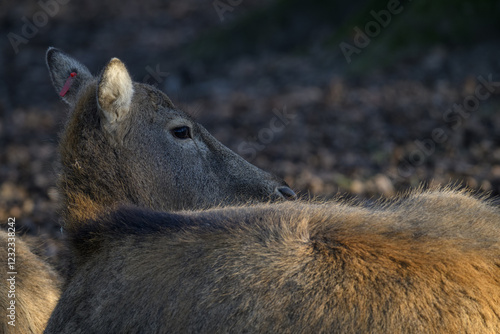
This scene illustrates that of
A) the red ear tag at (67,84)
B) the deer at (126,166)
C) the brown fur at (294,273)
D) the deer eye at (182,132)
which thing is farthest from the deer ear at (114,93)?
the brown fur at (294,273)

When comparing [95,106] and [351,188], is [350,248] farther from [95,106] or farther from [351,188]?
[351,188]

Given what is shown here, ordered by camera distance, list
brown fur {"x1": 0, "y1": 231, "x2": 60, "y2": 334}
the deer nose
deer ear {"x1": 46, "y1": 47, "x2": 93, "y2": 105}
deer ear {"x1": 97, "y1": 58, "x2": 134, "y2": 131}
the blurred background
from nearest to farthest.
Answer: brown fur {"x1": 0, "y1": 231, "x2": 60, "y2": 334} < deer ear {"x1": 97, "y1": 58, "x2": 134, "y2": 131} < the deer nose < deer ear {"x1": 46, "y1": 47, "x2": 93, "y2": 105} < the blurred background

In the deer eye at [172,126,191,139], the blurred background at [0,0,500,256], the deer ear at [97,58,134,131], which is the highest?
the deer ear at [97,58,134,131]

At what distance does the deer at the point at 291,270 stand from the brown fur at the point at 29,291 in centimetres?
40

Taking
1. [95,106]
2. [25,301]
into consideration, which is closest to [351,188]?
[95,106]

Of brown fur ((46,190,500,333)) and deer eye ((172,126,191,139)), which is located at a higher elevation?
deer eye ((172,126,191,139))

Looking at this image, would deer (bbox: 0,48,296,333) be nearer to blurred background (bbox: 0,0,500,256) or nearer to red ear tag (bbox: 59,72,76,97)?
red ear tag (bbox: 59,72,76,97)

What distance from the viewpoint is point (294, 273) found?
2412 millimetres

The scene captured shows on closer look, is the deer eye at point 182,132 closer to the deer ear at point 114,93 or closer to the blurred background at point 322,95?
the deer ear at point 114,93

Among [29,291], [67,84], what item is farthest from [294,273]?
[67,84]

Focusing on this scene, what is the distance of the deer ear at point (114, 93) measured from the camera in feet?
13.3

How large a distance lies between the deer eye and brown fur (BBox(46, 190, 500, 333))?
1729 millimetres

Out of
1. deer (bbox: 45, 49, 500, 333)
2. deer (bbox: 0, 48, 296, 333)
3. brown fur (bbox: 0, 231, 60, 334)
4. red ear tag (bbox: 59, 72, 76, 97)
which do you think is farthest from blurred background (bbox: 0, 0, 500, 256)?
deer (bbox: 45, 49, 500, 333)

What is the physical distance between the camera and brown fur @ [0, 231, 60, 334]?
11.1ft
